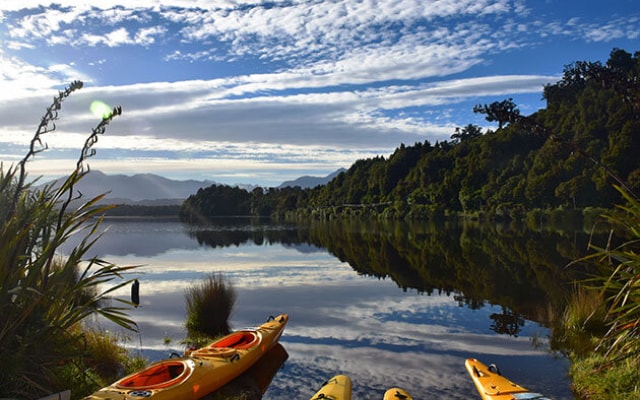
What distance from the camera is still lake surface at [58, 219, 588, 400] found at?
370 inches

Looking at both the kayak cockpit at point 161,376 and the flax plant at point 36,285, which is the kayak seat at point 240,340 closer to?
the kayak cockpit at point 161,376

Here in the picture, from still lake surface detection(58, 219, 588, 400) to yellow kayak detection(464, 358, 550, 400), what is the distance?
0.47m

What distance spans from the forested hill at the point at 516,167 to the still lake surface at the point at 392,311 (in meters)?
5.73

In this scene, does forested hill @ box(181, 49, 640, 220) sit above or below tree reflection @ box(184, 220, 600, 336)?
above

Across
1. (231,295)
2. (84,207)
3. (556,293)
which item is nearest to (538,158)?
(556,293)

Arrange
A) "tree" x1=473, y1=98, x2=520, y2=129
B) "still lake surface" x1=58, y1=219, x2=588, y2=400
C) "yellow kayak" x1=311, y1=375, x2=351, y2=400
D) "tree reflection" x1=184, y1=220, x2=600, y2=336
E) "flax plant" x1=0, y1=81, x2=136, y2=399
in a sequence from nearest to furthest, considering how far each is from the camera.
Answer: "tree" x1=473, y1=98, x2=520, y2=129, "flax plant" x1=0, y1=81, x2=136, y2=399, "yellow kayak" x1=311, y1=375, x2=351, y2=400, "still lake surface" x1=58, y1=219, x2=588, y2=400, "tree reflection" x1=184, y1=220, x2=600, y2=336

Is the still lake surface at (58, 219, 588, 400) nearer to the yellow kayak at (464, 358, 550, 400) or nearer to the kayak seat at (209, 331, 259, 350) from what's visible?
the yellow kayak at (464, 358, 550, 400)

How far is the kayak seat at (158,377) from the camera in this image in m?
6.90

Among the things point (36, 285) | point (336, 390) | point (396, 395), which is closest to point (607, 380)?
point (396, 395)

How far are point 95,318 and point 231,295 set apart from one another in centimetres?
404

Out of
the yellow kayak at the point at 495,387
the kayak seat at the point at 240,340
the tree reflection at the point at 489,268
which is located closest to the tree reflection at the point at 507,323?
the tree reflection at the point at 489,268

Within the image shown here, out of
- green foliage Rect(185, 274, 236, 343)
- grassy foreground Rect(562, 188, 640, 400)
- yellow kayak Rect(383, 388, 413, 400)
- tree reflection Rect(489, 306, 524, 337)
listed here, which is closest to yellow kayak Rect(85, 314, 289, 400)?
green foliage Rect(185, 274, 236, 343)

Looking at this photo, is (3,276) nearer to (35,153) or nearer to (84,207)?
(84,207)

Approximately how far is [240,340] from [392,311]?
6.48 m
